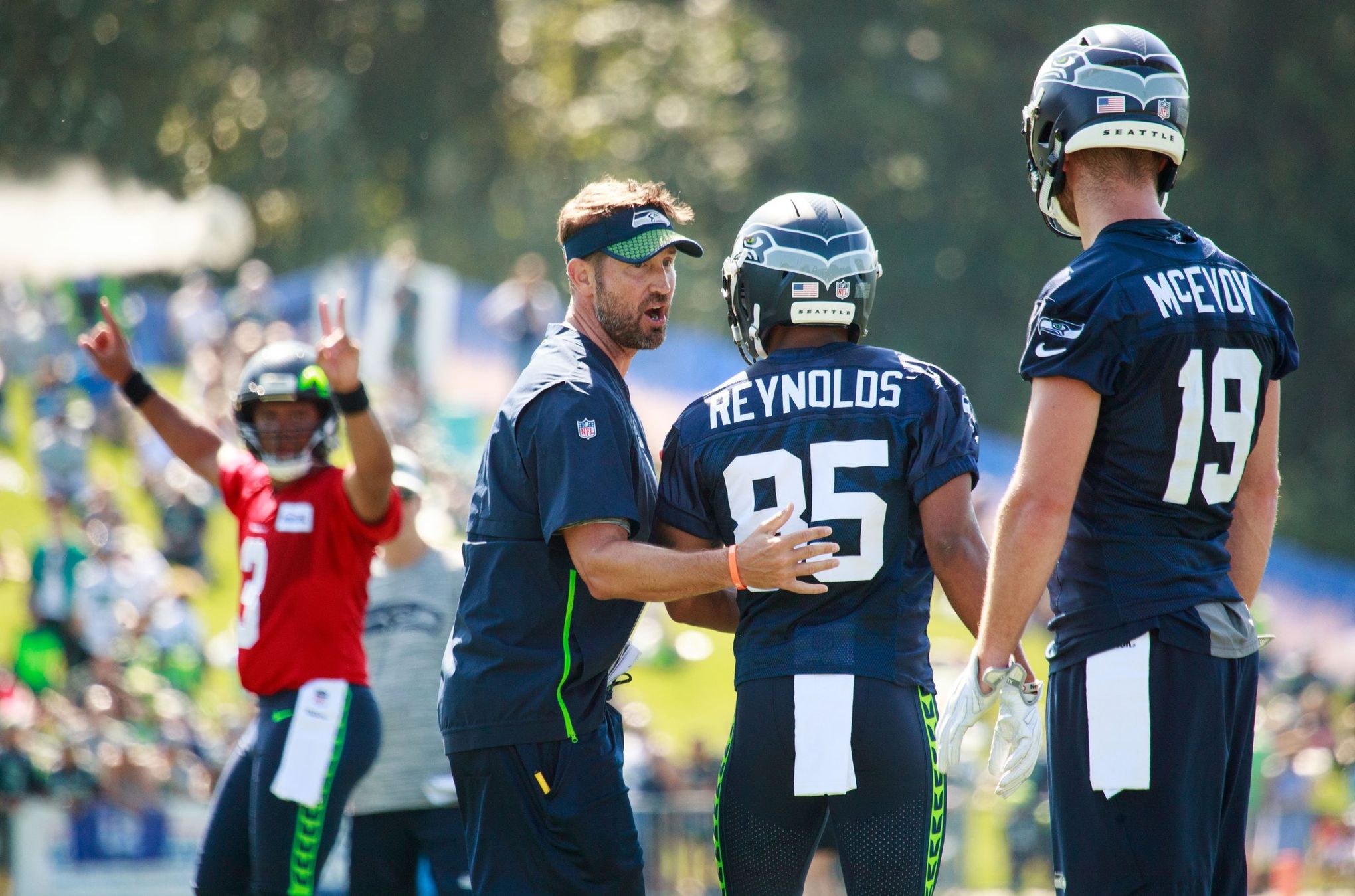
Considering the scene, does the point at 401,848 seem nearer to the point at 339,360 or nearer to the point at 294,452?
the point at 294,452

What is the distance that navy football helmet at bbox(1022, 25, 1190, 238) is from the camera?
3850mm

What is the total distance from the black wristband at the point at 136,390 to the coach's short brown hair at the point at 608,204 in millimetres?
2415

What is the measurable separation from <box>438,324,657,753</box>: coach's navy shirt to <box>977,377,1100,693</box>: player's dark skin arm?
40.8 inches

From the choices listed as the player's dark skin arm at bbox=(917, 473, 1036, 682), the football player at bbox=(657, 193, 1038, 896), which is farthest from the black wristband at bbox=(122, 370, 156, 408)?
the player's dark skin arm at bbox=(917, 473, 1036, 682)

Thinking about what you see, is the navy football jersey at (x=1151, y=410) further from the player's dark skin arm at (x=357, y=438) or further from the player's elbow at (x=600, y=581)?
the player's dark skin arm at (x=357, y=438)

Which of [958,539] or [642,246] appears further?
[642,246]

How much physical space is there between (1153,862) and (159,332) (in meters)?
23.5

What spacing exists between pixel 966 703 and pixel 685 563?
2.65 feet

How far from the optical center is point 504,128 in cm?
4103

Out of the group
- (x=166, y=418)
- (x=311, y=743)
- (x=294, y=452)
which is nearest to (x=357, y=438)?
(x=294, y=452)

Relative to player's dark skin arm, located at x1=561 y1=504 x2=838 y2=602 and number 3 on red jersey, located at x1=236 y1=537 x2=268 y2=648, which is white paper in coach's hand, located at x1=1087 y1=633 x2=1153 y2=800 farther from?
number 3 on red jersey, located at x1=236 y1=537 x2=268 y2=648

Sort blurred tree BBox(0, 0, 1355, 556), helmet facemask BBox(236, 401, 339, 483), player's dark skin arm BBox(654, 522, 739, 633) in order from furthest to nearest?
blurred tree BBox(0, 0, 1355, 556) < helmet facemask BBox(236, 401, 339, 483) < player's dark skin arm BBox(654, 522, 739, 633)

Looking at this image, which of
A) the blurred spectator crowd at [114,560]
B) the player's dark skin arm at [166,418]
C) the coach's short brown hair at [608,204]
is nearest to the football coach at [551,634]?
the coach's short brown hair at [608,204]

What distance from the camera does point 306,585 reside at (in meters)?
5.61
